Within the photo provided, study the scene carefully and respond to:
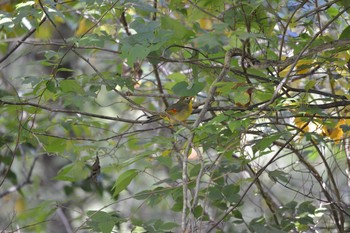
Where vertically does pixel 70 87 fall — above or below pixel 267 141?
above

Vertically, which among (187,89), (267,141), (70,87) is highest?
(70,87)

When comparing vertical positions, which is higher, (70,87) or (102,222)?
(70,87)

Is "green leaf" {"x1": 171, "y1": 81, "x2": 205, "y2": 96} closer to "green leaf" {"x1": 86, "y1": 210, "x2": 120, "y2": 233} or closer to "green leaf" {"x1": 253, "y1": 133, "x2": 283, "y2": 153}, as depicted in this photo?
"green leaf" {"x1": 253, "y1": 133, "x2": 283, "y2": 153}

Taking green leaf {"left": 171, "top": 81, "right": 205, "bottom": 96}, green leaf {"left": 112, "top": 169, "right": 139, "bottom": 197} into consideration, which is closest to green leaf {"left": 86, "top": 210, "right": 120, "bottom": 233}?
green leaf {"left": 112, "top": 169, "right": 139, "bottom": 197}

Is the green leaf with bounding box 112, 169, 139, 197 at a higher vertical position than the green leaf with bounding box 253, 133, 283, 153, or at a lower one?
higher

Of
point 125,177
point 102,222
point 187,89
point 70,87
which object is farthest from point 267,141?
point 70,87

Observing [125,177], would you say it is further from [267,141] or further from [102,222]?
[267,141]

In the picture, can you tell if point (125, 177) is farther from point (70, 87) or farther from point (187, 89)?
point (70, 87)

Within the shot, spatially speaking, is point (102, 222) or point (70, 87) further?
point (70, 87)

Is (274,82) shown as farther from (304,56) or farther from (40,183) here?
(40,183)

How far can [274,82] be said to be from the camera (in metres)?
1.91

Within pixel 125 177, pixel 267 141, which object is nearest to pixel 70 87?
pixel 125 177

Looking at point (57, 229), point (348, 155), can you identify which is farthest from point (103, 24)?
point (57, 229)

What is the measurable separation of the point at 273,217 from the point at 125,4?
1.04 m
